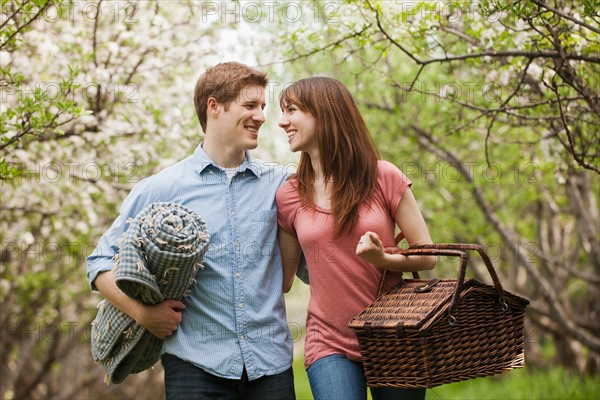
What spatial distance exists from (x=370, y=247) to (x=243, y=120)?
3.34 feet

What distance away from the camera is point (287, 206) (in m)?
4.01

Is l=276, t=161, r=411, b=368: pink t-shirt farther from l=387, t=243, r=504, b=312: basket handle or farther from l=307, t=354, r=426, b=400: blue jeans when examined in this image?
l=387, t=243, r=504, b=312: basket handle

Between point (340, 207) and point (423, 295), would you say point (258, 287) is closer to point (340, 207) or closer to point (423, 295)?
point (340, 207)

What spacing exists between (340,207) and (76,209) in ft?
18.1

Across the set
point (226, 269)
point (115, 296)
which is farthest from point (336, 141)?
point (115, 296)

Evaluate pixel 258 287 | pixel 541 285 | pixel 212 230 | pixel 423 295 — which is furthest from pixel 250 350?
pixel 541 285

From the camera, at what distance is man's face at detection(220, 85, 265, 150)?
4.04 m

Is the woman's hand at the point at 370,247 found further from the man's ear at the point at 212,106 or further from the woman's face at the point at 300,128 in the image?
the man's ear at the point at 212,106

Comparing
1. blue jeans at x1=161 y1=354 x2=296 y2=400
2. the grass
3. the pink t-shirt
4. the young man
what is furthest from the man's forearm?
the grass

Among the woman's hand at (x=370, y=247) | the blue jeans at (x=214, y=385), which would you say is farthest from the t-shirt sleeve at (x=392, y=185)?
the blue jeans at (x=214, y=385)

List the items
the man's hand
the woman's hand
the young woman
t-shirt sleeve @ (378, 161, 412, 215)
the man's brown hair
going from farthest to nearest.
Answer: the man's brown hair < t-shirt sleeve @ (378, 161, 412, 215) < the young woman < the man's hand < the woman's hand

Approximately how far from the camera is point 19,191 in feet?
26.7

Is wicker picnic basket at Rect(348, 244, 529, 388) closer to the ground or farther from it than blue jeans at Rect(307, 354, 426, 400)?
farther from it

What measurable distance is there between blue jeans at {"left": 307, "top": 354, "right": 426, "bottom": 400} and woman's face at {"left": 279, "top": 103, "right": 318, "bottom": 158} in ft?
3.39
